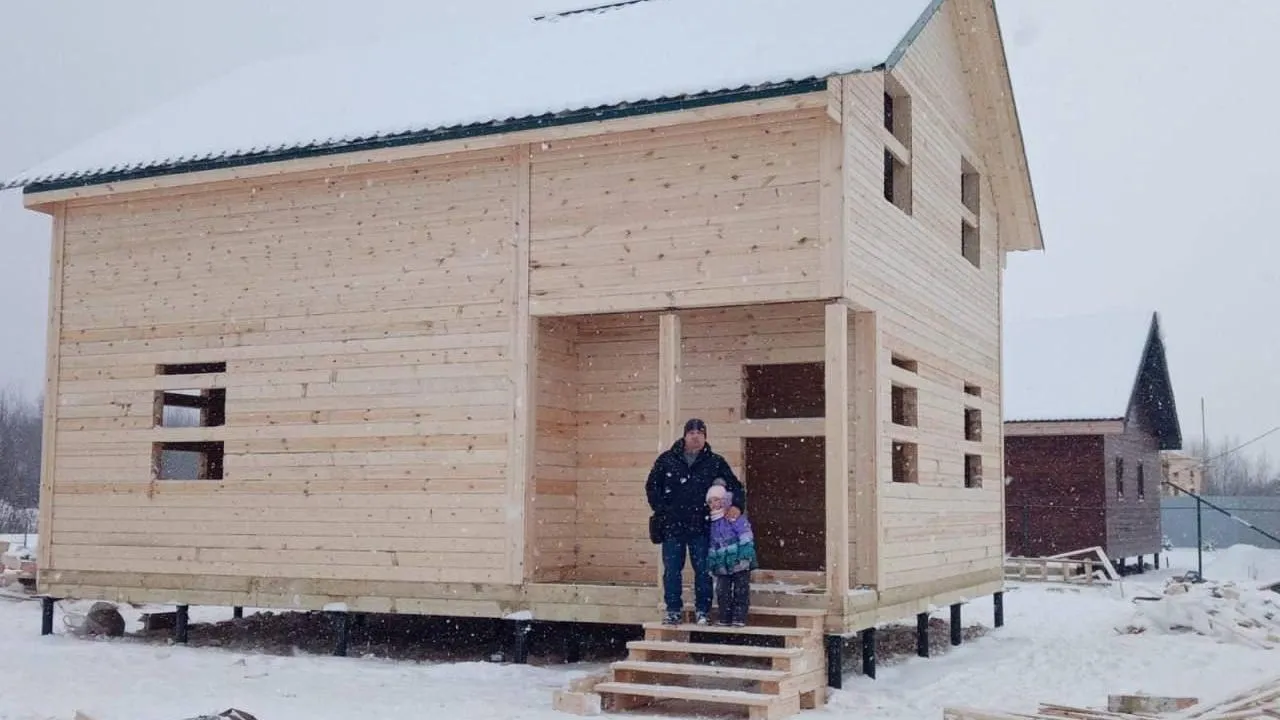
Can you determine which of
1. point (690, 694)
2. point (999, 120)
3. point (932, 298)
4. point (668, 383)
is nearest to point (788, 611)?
point (690, 694)

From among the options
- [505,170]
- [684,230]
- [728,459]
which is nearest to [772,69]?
[684,230]

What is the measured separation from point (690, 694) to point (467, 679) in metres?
2.61

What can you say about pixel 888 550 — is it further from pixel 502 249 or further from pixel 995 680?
pixel 502 249

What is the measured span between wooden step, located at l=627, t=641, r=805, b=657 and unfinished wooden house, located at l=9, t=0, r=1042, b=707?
847 mm

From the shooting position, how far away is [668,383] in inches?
485

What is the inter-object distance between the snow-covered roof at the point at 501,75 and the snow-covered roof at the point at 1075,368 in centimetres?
1625

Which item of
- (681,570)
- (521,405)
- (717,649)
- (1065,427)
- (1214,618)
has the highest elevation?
(1065,427)

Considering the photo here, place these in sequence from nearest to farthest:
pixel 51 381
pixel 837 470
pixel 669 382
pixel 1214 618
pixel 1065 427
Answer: pixel 837 470 < pixel 669 382 < pixel 51 381 < pixel 1214 618 < pixel 1065 427

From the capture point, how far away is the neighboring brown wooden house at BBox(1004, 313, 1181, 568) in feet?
94.2

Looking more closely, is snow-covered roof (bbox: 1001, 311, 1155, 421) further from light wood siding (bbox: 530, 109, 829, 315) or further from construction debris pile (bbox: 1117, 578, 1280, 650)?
light wood siding (bbox: 530, 109, 829, 315)

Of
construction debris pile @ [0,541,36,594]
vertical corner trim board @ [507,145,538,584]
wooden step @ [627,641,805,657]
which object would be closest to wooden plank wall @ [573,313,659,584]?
vertical corner trim board @ [507,145,538,584]

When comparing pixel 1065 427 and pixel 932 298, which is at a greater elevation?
pixel 932 298

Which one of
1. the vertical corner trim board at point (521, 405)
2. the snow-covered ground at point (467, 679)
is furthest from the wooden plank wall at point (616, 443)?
the snow-covered ground at point (467, 679)

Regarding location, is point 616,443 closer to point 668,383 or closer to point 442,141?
point 668,383
